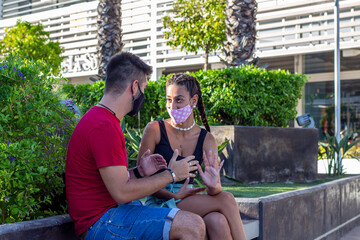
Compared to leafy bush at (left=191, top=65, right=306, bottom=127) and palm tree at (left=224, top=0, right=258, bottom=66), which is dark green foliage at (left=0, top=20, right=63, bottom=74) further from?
leafy bush at (left=191, top=65, right=306, bottom=127)

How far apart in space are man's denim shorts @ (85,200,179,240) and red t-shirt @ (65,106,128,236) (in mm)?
61

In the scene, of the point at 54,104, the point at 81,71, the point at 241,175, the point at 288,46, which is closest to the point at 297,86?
the point at 241,175

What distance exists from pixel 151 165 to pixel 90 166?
495 millimetres

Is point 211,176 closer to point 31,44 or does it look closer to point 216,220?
point 216,220

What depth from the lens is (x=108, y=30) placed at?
38.2 ft

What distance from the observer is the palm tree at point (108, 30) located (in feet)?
38.3

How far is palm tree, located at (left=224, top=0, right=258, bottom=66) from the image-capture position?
8773 millimetres

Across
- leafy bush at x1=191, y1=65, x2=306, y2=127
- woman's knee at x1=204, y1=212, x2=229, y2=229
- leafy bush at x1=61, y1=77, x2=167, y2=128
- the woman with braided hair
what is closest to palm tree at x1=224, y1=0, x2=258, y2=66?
leafy bush at x1=191, y1=65, x2=306, y2=127

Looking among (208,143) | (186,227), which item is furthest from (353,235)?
(186,227)

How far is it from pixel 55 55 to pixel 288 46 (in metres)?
12.9

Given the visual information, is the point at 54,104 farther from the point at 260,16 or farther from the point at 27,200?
the point at 260,16

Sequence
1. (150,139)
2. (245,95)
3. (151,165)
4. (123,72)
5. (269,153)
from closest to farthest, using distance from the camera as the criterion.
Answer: (123,72), (151,165), (150,139), (269,153), (245,95)

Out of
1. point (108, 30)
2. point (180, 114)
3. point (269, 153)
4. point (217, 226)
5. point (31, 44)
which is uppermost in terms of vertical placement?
point (31, 44)

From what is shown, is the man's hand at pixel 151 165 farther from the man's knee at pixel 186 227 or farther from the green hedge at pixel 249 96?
the green hedge at pixel 249 96
